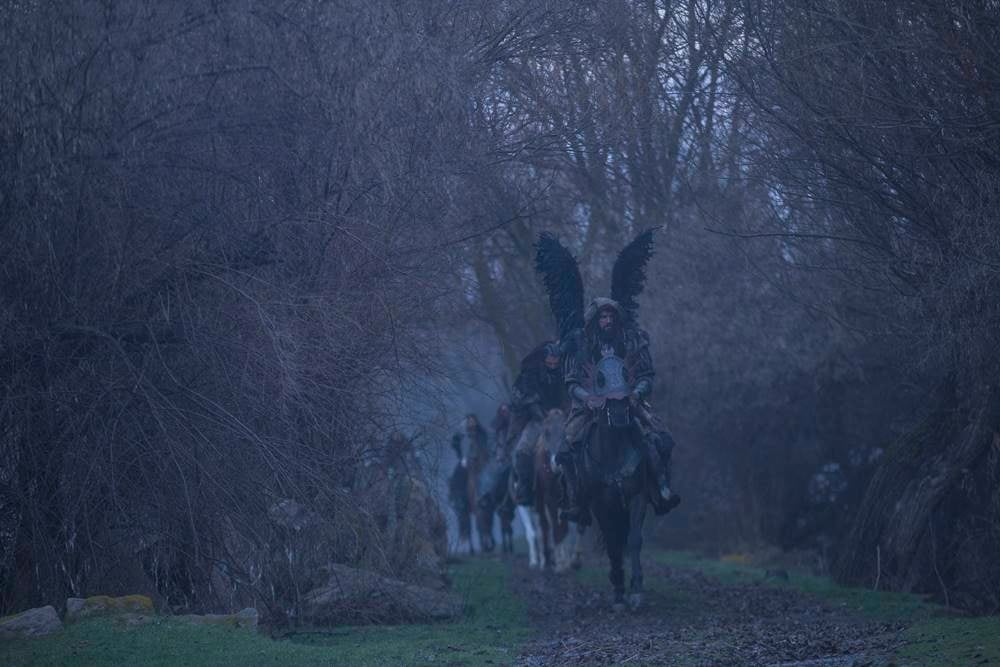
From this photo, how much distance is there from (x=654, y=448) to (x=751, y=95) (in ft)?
14.5

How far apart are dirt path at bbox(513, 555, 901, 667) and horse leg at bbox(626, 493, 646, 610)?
0.70 ft

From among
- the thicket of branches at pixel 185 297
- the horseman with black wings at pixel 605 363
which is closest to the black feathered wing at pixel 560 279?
the horseman with black wings at pixel 605 363

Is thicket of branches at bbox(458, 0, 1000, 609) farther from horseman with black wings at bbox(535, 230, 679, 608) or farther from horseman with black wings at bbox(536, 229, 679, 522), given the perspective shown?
horseman with black wings at bbox(535, 230, 679, 608)

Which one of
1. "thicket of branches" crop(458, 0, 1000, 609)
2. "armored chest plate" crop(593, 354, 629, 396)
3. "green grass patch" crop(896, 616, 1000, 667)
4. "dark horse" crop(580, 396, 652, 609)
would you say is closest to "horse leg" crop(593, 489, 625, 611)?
"dark horse" crop(580, 396, 652, 609)

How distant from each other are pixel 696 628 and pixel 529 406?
923 centimetres

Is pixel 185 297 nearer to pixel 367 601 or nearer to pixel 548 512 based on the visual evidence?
pixel 367 601

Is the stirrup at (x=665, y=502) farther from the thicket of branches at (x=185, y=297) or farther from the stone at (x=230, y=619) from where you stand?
the stone at (x=230, y=619)

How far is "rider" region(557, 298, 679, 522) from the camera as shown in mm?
16312

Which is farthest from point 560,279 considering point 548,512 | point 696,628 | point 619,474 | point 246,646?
point 246,646

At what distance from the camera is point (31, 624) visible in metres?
11.6

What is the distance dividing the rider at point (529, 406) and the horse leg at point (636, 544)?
4.58 metres

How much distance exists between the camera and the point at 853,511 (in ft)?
81.9

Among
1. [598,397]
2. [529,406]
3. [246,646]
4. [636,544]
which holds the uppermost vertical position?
[529,406]

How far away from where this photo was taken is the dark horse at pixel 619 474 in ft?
53.0
